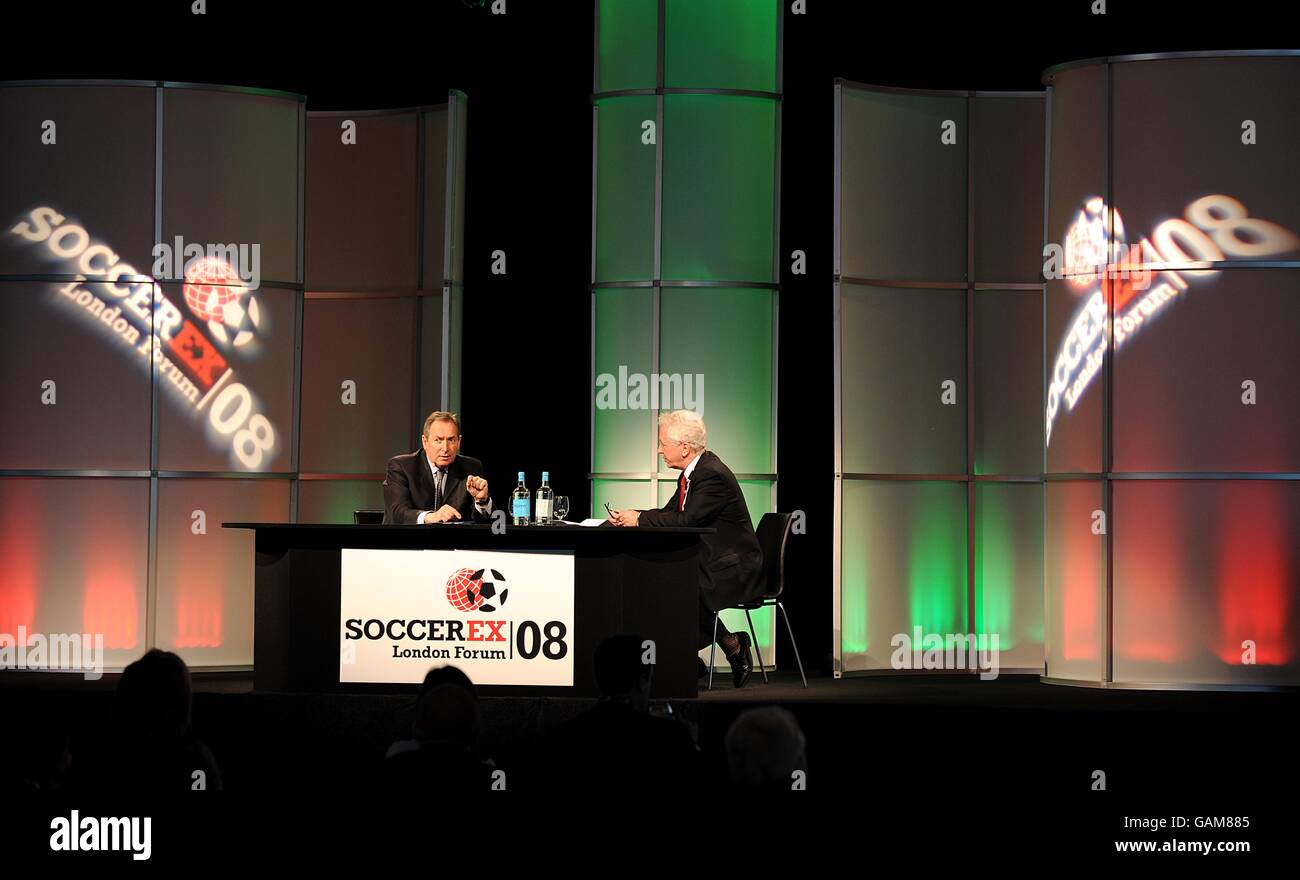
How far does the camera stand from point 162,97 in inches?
316

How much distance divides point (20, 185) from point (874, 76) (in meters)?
4.68

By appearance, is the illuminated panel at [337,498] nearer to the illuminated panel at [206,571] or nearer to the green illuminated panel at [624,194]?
the illuminated panel at [206,571]

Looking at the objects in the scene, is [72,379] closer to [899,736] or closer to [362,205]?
[362,205]

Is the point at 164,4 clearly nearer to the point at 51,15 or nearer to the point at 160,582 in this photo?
the point at 51,15

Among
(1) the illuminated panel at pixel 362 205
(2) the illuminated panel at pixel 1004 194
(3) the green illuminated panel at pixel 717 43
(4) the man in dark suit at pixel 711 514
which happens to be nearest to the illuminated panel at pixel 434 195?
(1) the illuminated panel at pixel 362 205

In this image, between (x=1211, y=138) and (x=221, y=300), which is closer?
(x=1211, y=138)

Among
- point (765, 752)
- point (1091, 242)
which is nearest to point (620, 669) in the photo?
point (765, 752)

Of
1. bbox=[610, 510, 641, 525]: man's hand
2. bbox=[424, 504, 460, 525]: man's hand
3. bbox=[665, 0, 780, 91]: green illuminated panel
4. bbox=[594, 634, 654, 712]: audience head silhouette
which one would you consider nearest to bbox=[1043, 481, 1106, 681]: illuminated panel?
bbox=[610, 510, 641, 525]: man's hand

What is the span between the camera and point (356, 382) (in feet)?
31.2

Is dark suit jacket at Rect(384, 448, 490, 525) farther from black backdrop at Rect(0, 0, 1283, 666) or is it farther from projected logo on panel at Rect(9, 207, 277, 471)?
projected logo on panel at Rect(9, 207, 277, 471)

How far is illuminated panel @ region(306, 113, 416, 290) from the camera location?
9.42 meters

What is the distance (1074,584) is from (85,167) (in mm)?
5572
